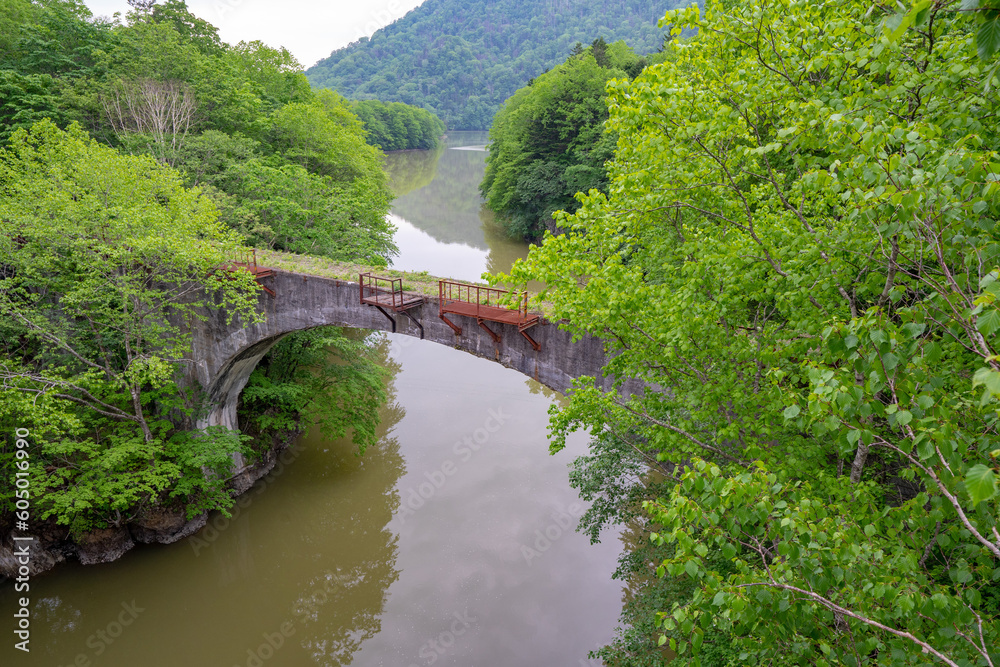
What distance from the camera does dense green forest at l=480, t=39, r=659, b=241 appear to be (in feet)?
109

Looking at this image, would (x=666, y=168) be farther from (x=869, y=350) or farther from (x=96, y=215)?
(x=96, y=215)

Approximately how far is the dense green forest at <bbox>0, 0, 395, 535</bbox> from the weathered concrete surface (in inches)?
21.8

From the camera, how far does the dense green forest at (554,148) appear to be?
33312 millimetres

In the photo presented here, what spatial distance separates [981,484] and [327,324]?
41.1 ft

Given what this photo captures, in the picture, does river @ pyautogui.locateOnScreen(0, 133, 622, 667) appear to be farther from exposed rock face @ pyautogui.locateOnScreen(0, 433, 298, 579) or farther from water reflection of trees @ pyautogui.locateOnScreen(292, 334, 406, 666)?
exposed rock face @ pyautogui.locateOnScreen(0, 433, 298, 579)

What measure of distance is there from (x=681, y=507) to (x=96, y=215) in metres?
13.1

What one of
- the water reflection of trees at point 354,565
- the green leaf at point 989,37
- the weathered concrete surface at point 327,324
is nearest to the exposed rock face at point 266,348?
the weathered concrete surface at point 327,324

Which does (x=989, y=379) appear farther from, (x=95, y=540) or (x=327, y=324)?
(x=95, y=540)

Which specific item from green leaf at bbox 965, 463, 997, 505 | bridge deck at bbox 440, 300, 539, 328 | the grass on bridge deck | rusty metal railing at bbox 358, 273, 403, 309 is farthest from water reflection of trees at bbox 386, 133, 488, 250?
green leaf at bbox 965, 463, 997, 505

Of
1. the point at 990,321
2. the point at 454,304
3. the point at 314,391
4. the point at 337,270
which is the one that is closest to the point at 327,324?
the point at 337,270

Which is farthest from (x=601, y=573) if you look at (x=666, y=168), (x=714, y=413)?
(x=666, y=168)

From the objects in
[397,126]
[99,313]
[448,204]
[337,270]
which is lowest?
[448,204]

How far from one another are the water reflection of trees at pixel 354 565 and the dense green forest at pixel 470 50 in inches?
4462

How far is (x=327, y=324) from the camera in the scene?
43.1 ft
